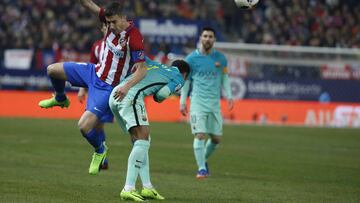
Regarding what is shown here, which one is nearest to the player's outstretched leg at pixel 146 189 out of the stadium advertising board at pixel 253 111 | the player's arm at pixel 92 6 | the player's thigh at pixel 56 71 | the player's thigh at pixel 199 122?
the player's thigh at pixel 56 71

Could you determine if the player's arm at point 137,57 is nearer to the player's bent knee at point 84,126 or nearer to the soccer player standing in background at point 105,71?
the soccer player standing in background at point 105,71

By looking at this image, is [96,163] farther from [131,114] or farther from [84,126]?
[131,114]

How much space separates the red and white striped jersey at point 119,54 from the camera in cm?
1094

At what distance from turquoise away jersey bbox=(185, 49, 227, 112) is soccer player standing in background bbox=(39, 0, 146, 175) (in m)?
3.59

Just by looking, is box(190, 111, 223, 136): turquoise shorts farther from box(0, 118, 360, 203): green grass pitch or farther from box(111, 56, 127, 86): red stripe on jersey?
box(111, 56, 127, 86): red stripe on jersey

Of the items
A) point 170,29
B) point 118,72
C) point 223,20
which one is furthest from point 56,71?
point 223,20

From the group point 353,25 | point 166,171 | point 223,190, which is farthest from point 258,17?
point 223,190

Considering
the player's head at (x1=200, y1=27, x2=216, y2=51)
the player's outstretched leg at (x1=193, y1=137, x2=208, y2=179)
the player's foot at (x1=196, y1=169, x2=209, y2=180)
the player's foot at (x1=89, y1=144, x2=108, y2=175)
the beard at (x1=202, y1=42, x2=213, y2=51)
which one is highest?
the player's head at (x1=200, y1=27, x2=216, y2=51)

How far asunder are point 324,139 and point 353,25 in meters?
14.1

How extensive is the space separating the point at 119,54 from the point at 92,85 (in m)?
0.70

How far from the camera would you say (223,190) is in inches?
498

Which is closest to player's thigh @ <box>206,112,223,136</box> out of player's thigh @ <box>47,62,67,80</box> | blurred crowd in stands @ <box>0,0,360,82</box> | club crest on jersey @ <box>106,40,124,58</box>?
player's thigh @ <box>47,62,67,80</box>

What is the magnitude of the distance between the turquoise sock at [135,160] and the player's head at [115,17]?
149 centimetres

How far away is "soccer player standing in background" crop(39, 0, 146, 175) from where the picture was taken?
10898 mm
